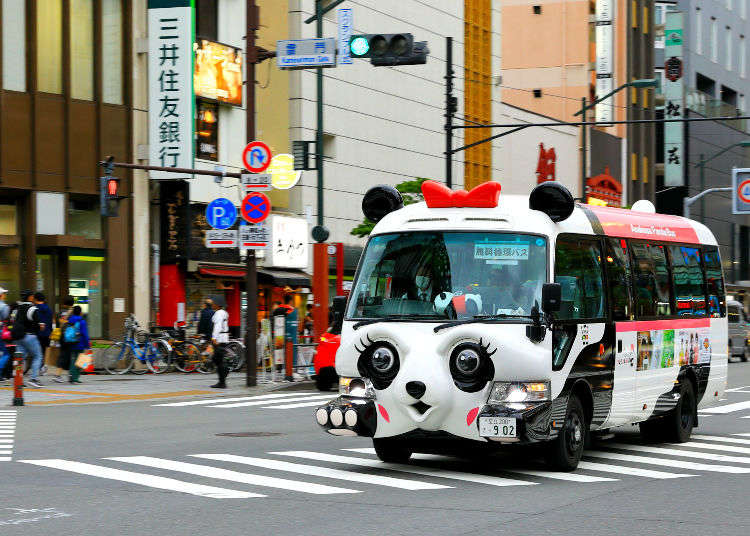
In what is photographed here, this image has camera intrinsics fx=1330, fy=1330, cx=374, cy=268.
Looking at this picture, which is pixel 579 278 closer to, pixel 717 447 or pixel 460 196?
pixel 460 196

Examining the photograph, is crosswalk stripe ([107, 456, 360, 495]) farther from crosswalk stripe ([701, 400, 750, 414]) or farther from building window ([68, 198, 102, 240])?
building window ([68, 198, 102, 240])

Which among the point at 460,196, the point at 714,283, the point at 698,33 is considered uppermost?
the point at 698,33

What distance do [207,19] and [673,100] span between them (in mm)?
45217

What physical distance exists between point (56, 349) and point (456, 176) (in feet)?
82.1

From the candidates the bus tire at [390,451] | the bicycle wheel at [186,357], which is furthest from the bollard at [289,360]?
the bus tire at [390,451]

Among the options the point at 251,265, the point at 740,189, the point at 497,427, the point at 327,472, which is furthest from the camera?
the point at 740,189

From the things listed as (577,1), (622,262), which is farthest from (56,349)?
(577,1)

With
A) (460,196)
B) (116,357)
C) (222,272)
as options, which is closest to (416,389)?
(460,196)

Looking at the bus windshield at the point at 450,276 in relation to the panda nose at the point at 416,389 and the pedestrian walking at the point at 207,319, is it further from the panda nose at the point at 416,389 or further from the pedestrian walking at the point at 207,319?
the pedestrian walking at the point at 207,319

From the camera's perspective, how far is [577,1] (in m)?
70.5

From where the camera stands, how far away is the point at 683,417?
16750 mm

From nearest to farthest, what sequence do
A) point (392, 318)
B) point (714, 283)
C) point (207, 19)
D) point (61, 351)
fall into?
point (392, 318) < point (714, 283) < point (61, 351) < point (207, 19)

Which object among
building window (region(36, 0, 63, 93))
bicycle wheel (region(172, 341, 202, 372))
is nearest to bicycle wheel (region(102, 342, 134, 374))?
bicycle wheel (region(172, 341, 202, 372))

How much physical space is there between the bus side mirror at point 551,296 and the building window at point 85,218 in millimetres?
22021
